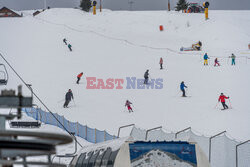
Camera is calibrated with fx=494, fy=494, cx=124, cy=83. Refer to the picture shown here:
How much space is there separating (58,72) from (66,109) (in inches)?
339

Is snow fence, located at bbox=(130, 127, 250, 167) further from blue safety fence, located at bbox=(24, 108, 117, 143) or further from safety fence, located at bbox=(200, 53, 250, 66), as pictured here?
safety fence, located at bbox=(200, 53, 250, 66)

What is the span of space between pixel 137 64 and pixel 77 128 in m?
15.8

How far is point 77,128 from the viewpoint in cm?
1808

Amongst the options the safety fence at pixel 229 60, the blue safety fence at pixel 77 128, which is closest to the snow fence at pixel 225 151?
the blue safety fence at pixel 77 128

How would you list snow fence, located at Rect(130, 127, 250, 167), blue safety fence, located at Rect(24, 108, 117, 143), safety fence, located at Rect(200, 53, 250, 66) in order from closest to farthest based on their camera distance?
1. snow fence, located at Rect(130, 127, 250, 167)
2. blue safety fence, located at Rect(24, 108, 117, 143)
3. safety fence, located at Rect(200, 53, 250, 66)

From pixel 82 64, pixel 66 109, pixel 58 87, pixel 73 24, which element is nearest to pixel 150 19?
pixel 73 24

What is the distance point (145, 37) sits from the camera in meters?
48.2

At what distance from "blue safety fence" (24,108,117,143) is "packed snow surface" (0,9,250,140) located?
1.42m

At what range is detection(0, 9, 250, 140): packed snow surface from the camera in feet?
71.1

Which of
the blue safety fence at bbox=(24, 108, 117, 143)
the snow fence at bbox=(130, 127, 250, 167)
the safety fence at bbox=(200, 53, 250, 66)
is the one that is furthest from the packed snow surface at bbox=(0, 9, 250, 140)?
the snow fence at bbox=(130, 127, 250, 167)

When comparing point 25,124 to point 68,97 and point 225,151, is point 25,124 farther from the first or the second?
point 225,151

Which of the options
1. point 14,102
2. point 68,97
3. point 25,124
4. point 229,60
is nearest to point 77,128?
point 25,124

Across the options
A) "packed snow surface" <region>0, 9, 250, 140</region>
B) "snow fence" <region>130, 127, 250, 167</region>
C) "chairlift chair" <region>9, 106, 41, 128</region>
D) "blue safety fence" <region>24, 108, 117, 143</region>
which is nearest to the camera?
"snow fence" <region>130, 127, 250, 167</region>

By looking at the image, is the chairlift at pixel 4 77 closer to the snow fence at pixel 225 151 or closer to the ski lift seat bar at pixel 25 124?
the ski lift seat bar at pixel 25 124
